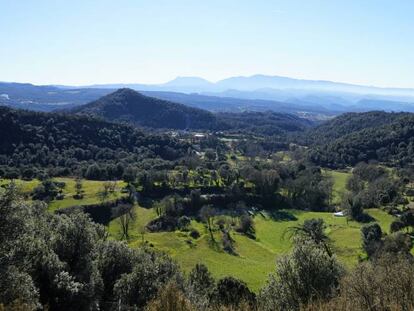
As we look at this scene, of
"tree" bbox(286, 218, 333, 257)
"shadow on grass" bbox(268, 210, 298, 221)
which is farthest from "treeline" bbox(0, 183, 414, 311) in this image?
"shadow on grass" bbox(268, 210, 298, 221)

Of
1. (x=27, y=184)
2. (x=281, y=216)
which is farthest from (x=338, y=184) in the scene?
(x=27, y=184)

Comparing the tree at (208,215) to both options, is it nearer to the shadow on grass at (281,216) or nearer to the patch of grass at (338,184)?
the shadow on grass at (281,216)

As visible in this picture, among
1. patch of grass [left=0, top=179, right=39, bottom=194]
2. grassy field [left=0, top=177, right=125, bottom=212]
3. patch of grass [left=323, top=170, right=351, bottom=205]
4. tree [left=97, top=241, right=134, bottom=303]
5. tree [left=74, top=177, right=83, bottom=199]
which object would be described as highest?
tree [left=97, top=241, right=134, bottom=303]

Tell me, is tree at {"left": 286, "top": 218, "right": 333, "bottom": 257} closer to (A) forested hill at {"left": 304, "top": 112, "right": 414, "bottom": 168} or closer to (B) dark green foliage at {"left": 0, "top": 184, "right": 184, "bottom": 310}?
(B) dark green foliage at {"left": 0, "top": 184, "right": 184, "bottom": 310}

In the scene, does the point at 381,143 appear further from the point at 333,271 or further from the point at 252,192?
the point at 333,271

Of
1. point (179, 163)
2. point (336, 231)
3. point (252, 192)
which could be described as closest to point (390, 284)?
point (336, 231)

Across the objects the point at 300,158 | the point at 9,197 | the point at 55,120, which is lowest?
the point at 300,158

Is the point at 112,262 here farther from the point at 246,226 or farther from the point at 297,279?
the point at 246,226
